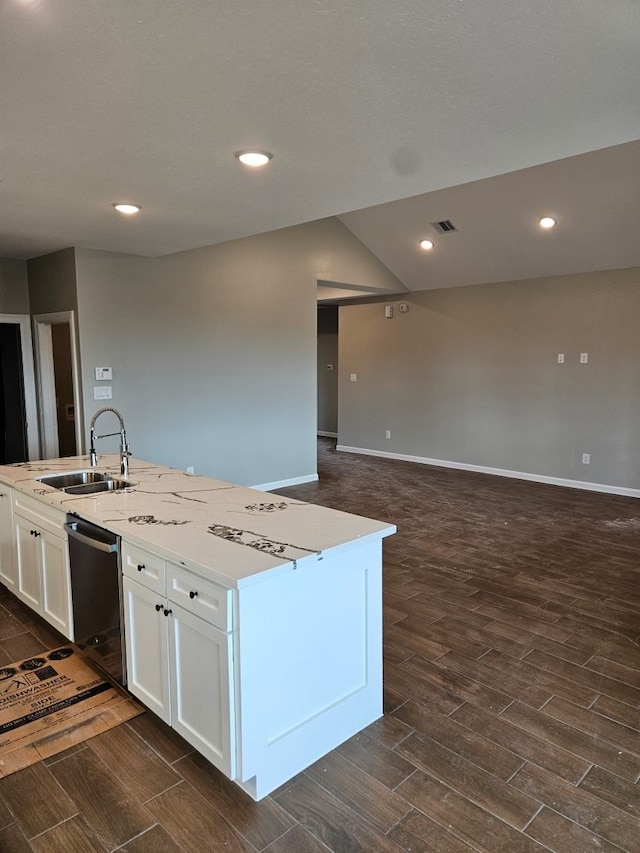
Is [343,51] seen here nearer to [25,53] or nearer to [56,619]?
[25,53]

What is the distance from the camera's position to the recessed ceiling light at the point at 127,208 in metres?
3.30

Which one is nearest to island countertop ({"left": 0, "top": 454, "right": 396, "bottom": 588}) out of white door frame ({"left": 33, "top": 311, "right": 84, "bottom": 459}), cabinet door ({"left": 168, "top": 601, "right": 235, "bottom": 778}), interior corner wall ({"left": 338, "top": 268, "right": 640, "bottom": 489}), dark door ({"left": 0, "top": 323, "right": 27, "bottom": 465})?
cabinet door ({"left": 168, "top": 601, "right": 235, "bottom": 778})

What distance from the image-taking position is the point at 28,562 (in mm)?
3098

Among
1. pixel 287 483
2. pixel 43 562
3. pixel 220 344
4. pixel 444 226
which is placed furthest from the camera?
pixel 287 483

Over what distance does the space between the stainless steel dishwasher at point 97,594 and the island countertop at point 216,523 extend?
8cm

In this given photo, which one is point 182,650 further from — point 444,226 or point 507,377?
point 507,377

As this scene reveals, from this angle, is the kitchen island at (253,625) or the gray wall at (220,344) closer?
the kitchen island at (253,625)

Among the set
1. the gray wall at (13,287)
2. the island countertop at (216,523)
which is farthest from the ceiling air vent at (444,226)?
the island countertop at (216,523)

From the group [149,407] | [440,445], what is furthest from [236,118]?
[440,445]

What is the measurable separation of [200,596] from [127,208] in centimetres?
253

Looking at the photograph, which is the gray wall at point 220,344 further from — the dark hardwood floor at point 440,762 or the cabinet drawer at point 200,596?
the cabinet drawer at point 200,596

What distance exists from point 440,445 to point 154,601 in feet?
20.7

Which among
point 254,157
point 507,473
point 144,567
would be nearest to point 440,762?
point 144,567

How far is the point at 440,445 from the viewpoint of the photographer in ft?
26.1
